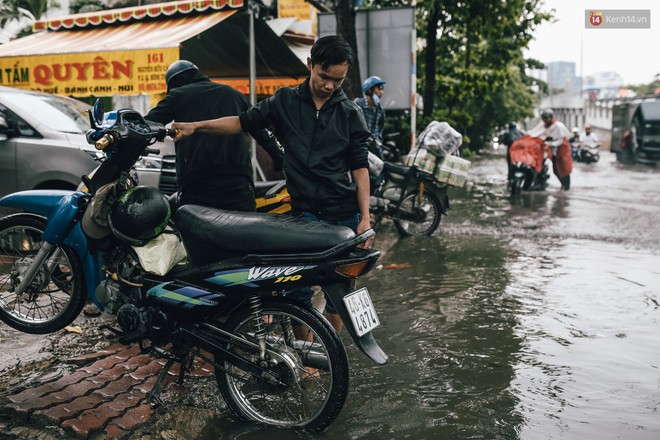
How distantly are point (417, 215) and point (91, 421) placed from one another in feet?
20.4

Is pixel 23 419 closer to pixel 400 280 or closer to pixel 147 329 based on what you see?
pixel 147 329

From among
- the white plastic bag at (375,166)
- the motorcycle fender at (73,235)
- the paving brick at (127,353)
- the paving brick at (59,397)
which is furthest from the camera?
the white plastic bag at (375,166)

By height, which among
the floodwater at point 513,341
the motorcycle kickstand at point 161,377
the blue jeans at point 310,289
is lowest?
the floodwater at point 513,341

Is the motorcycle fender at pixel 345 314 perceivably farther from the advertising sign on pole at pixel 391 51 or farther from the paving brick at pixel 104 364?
the advertising sign on pole at pixel 391 51

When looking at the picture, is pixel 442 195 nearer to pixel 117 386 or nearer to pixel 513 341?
pixel 513 341

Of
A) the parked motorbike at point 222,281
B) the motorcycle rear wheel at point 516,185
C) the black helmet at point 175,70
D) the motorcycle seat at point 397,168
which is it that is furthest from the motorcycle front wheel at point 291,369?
the motorcycle rear wheel at point 516,185

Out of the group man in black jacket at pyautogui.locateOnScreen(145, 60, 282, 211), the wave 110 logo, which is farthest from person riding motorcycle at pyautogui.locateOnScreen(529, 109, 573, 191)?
man in black jacket at pyautogui.locateOnScreen(145, 60, 282, 211)

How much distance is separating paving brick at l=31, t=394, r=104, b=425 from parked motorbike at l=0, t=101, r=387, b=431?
0.35m

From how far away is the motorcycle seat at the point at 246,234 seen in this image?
309 centimetres

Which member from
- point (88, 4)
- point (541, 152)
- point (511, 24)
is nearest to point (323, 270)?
point (541, 152)

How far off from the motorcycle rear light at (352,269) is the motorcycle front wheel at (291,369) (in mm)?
255

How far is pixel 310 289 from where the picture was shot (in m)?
3.61

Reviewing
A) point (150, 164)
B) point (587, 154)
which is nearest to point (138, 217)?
point (150, 164)

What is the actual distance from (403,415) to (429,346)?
3.82ft
